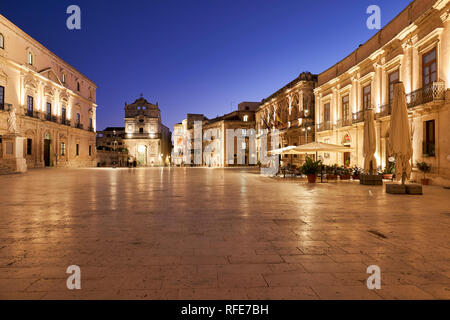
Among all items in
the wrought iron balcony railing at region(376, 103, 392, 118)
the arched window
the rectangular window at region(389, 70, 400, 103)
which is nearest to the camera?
the rectangular window at region(389, 70, 400, 103)

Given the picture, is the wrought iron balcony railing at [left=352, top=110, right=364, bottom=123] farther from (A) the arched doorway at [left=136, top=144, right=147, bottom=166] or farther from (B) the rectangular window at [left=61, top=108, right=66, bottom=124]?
(A) the arched doorway at [left=136, top=144, right=147, bottom=166]

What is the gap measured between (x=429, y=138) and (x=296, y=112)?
64.1 feet

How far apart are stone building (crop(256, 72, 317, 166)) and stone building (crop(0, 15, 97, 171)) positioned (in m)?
25.4

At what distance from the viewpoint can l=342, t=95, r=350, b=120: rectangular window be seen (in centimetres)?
2339

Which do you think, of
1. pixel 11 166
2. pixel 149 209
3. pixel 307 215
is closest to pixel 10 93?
pixel 11 166

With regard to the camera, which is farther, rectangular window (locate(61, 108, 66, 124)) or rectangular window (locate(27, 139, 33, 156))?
rectangular window (locate(61, 108, 66, 124))

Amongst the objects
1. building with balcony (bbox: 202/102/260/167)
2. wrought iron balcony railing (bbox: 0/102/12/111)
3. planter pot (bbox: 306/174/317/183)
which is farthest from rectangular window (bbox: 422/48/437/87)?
building with balcony (bbox: 202/102/260/167)

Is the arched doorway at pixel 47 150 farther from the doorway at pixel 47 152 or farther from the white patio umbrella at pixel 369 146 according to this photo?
the white patio umbrella at pixel 369 146

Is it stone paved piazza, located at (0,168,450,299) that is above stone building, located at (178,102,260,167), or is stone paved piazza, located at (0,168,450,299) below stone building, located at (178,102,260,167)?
below

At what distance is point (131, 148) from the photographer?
70500 millimetres

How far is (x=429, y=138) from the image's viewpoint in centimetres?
1459

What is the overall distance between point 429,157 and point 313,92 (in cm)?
1810

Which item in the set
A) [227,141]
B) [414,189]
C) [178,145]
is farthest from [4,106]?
[178,145]
